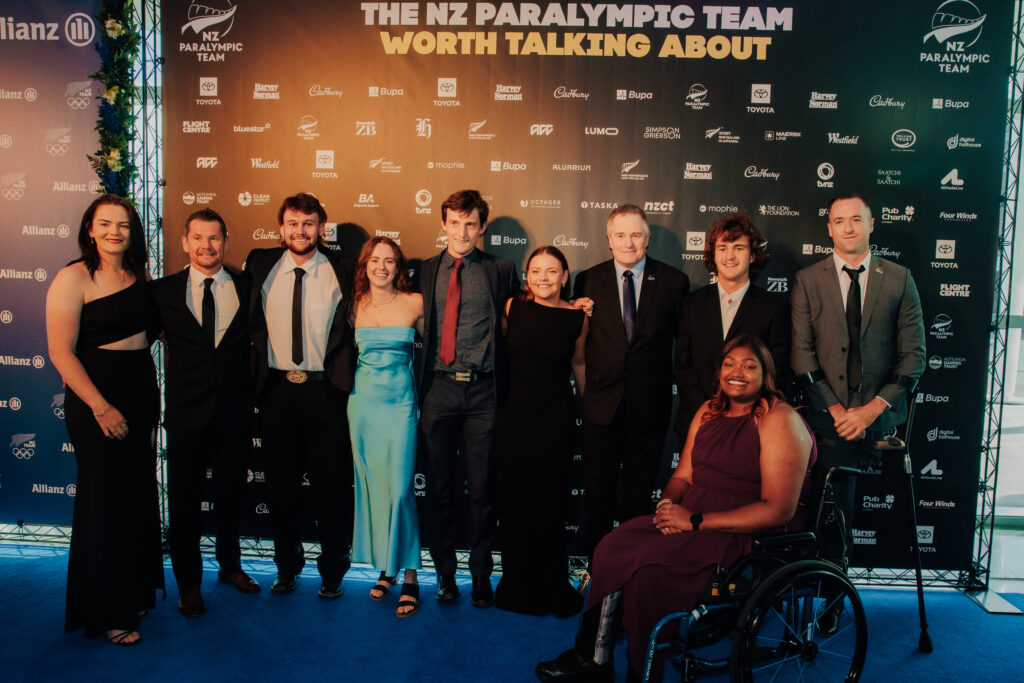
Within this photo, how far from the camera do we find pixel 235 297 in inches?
138

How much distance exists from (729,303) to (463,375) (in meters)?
1.48

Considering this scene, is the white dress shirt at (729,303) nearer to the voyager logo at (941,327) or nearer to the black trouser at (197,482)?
the voyager logo at (941,327)

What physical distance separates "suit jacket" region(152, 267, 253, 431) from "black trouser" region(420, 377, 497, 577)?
109 centimetres

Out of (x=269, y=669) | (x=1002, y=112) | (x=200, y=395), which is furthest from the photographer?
(x=1002, y=112)

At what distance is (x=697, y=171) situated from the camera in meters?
4.20

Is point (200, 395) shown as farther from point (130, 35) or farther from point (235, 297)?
point (130, 35)

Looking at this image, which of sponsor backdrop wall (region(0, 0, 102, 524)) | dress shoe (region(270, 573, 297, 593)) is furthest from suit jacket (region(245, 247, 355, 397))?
sponsor backdrop wall (region(0, 0, 102, 524))

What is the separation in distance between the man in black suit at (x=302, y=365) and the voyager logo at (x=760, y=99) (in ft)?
9.22

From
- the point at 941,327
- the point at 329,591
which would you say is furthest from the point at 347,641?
the point at 941,327

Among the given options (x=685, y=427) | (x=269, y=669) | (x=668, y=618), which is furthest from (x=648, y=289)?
(x=269, y=669)

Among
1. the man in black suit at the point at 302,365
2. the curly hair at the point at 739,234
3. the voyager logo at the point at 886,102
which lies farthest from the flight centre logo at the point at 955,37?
the man in black suit at the point at 302,365

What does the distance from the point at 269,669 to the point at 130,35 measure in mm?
4065

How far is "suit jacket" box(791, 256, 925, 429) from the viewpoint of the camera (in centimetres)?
346

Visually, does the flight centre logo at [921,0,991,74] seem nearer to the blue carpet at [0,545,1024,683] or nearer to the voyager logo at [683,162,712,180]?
the voyager logo at [683,162,712,180]
